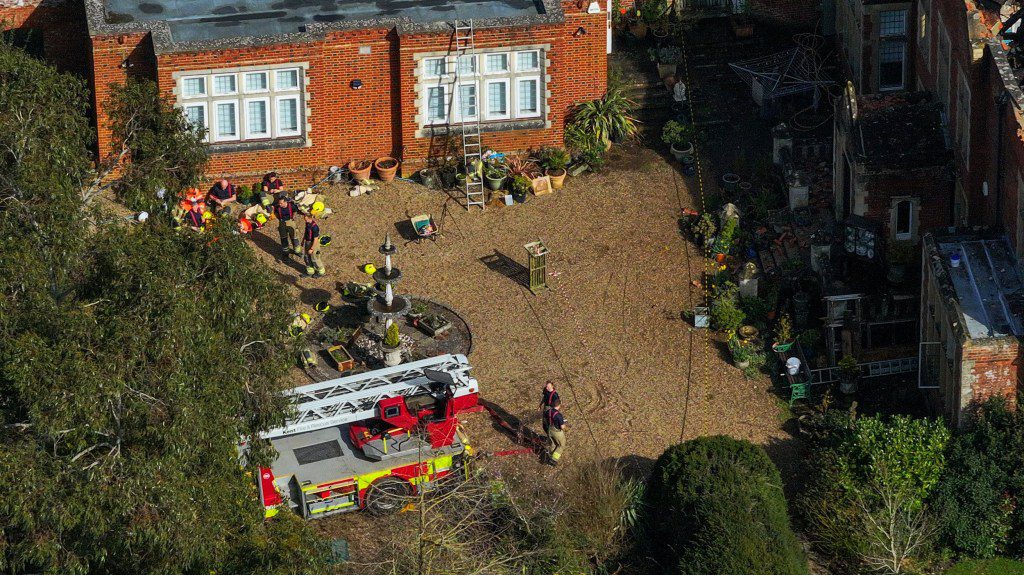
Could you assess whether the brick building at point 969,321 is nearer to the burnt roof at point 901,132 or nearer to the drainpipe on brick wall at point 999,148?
the drainpipe on brick wall at point 999,148

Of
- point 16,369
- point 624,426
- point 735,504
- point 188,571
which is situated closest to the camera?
point 16,369

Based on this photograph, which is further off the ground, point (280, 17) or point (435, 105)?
point (280, 17)

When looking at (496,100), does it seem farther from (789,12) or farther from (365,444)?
(365,444)

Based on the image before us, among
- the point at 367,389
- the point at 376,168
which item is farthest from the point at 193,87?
the point at 367,389

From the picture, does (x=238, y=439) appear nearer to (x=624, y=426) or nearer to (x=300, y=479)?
(x=300, y=479)

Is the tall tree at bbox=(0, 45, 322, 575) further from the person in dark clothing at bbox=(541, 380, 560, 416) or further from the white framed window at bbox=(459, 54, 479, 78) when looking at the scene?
the white framed window at bbox=(459, 54, 479, 78)

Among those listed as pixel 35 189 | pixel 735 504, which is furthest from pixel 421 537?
pixel 35 189

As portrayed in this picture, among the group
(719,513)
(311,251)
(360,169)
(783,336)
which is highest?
(360,169)
